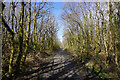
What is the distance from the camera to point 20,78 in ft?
18.2

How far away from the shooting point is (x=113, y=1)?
698cm

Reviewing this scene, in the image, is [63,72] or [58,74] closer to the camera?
[58,74]

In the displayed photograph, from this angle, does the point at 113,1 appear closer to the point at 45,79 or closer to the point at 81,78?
the point at 81,78

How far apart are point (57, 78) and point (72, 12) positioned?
13644 mm

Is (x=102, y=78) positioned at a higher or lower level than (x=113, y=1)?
lower

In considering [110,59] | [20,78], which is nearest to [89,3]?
[110,59]

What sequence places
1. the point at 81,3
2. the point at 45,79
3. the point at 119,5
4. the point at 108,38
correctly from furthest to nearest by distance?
1. the point at 81,3
2. the point at 108,38
3. the point at 119,5
4. the point at 45,79

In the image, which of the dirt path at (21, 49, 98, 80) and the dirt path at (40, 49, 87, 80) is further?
Answer: the dirt path at (40, 49, 87, 80)

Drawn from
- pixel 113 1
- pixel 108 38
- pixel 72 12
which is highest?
pixel 72 12

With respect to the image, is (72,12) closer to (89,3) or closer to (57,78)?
(89,3)

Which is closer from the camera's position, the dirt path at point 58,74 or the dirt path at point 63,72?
the dirt path at point 58,74

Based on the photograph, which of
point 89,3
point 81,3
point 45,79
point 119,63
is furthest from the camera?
point 81,3

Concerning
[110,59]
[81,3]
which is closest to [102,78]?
[110,59]

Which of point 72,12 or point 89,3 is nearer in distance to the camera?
point 89,3
